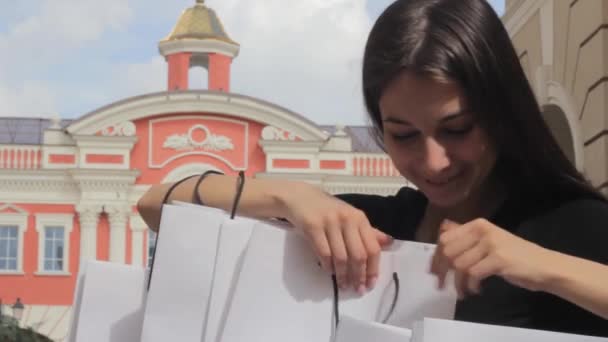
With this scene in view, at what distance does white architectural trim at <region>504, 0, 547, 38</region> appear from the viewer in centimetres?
431

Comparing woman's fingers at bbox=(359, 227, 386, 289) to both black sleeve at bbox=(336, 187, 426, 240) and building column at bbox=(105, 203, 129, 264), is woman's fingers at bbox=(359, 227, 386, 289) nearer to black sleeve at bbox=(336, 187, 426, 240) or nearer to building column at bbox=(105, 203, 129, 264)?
black sleeve at bbox=(336, 187, 426, 240)

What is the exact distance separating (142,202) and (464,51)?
234 millimetres

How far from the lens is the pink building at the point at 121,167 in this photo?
1574cm

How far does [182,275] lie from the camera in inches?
21.6

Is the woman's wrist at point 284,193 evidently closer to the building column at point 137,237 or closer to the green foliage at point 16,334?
the green foliage at point 16,334

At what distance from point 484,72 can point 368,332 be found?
0.20 m

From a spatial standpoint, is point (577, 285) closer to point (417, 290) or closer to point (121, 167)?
point (417, 290)

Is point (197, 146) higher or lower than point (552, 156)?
higher

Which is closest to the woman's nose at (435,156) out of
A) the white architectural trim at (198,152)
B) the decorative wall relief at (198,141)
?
the white architectural trim at (198,152)

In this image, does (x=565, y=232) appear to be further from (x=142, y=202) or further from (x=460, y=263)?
(x=142, y=202)

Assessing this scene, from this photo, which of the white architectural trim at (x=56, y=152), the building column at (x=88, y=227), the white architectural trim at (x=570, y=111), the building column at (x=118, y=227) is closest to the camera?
the white architectural trim at (x=570, y=111)

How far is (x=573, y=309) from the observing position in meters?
0.51

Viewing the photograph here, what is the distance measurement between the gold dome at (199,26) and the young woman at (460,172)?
17709mm

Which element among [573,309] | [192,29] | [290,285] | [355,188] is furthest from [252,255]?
[192,29]
